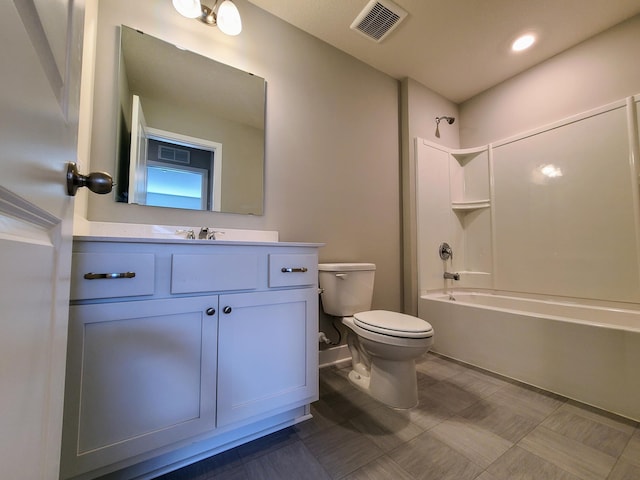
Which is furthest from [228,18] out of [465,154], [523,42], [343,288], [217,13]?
[465,154]

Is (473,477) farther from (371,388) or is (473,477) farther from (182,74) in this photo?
(182,74)

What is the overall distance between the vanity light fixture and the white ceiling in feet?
1.04

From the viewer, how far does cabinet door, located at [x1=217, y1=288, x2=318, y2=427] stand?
3.38 feet

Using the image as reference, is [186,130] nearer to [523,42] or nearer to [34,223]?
[34,223]

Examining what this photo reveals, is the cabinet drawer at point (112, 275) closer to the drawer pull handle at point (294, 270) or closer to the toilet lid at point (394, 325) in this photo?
the drawer pull handle at point (294, 270)

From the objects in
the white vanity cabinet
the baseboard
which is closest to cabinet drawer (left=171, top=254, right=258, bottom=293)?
the white vanity cabinet

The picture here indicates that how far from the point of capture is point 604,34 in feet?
6.10

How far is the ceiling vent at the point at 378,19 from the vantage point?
1.65m

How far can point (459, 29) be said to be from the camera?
1838 millimetres

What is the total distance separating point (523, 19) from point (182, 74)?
87.0 inches

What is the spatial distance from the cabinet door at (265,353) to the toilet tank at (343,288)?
0.40 m

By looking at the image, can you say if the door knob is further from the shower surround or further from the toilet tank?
the shower surround

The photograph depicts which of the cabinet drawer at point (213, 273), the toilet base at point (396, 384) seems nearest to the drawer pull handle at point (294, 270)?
the cabinet drawer at point (213, 273)

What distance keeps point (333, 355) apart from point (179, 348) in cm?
123
